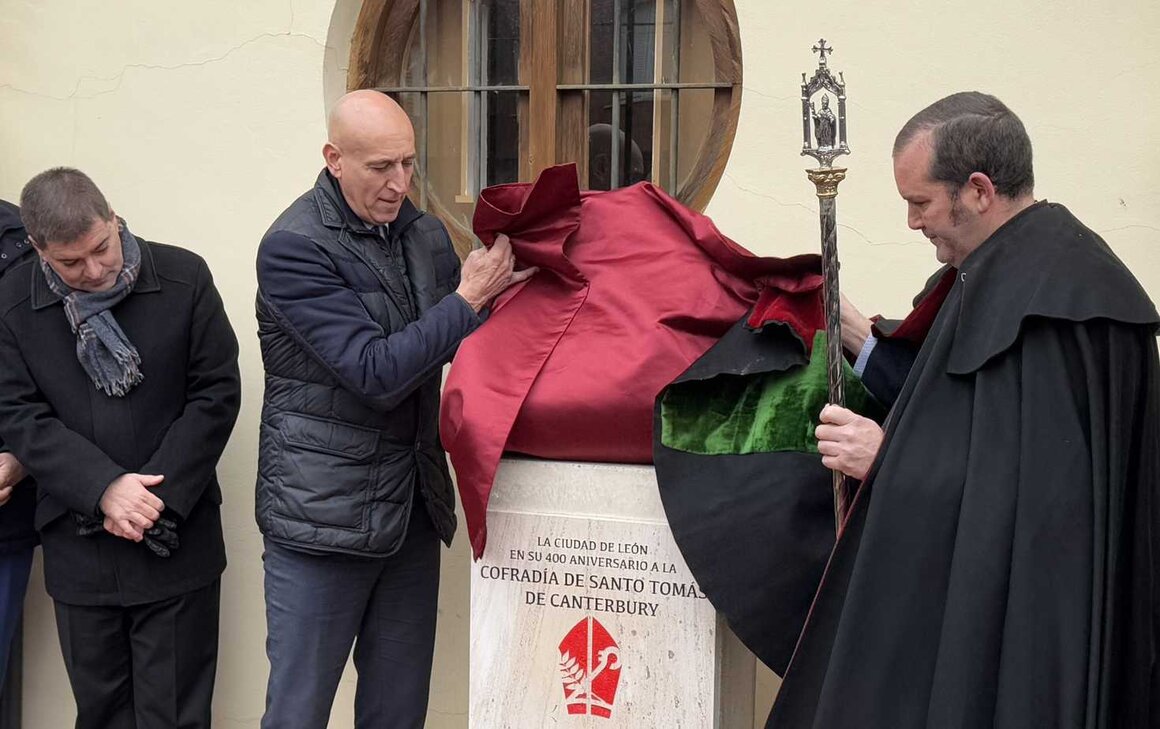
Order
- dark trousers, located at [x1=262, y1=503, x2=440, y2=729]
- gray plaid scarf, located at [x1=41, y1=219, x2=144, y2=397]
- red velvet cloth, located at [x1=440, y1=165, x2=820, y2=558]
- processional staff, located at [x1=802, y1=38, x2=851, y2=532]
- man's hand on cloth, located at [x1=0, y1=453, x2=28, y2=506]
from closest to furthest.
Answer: processional staff, located at [x1=802, y1=38, x2=851, y2=532] → red velvet cloth, located at [x1=440, y1=165, x2=820, y2=558] → dark trousers, located at [x1=262, y1=503, x2=440, y2=729] → gray plaid scarf, located at [x1=41, y1=219, x2=144, y2=397] → man's hand on cloth, located at [x1=0, y1=453, x2=28, y2=506]

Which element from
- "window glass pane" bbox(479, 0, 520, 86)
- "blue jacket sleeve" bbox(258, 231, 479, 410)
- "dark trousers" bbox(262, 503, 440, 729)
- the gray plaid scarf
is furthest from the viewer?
"window glass pane" bbox(479, 0, 520, 86)

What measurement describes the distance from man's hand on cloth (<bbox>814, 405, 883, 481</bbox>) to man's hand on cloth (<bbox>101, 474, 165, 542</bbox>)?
1.70m

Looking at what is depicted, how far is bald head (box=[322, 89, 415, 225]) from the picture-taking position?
9.52 ft

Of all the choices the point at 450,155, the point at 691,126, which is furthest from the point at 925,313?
the point at 450,155

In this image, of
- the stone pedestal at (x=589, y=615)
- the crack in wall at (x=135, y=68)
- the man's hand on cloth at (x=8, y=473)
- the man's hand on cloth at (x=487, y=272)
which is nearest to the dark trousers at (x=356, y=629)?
the stone pedestal at (x=589, y=615)

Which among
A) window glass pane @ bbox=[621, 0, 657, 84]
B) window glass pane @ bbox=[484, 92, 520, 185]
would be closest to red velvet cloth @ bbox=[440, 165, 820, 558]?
window glass pane @ bbox=[621, 0, 657, 84]

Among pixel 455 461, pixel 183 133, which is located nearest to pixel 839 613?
pixel 455 461

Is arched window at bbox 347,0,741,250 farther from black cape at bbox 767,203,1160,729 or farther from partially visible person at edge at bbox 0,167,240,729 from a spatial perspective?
black cape at bbox 767,203,1160,729

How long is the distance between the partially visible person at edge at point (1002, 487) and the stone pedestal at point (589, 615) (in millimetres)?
426

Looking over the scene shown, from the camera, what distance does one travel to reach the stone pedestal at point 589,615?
273cm

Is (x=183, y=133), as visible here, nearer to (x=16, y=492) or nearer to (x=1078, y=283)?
(x=16, y=492)

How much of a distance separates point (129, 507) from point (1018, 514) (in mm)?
2087

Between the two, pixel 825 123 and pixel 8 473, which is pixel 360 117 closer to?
pixel 825 123

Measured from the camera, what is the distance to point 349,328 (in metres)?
2.82
